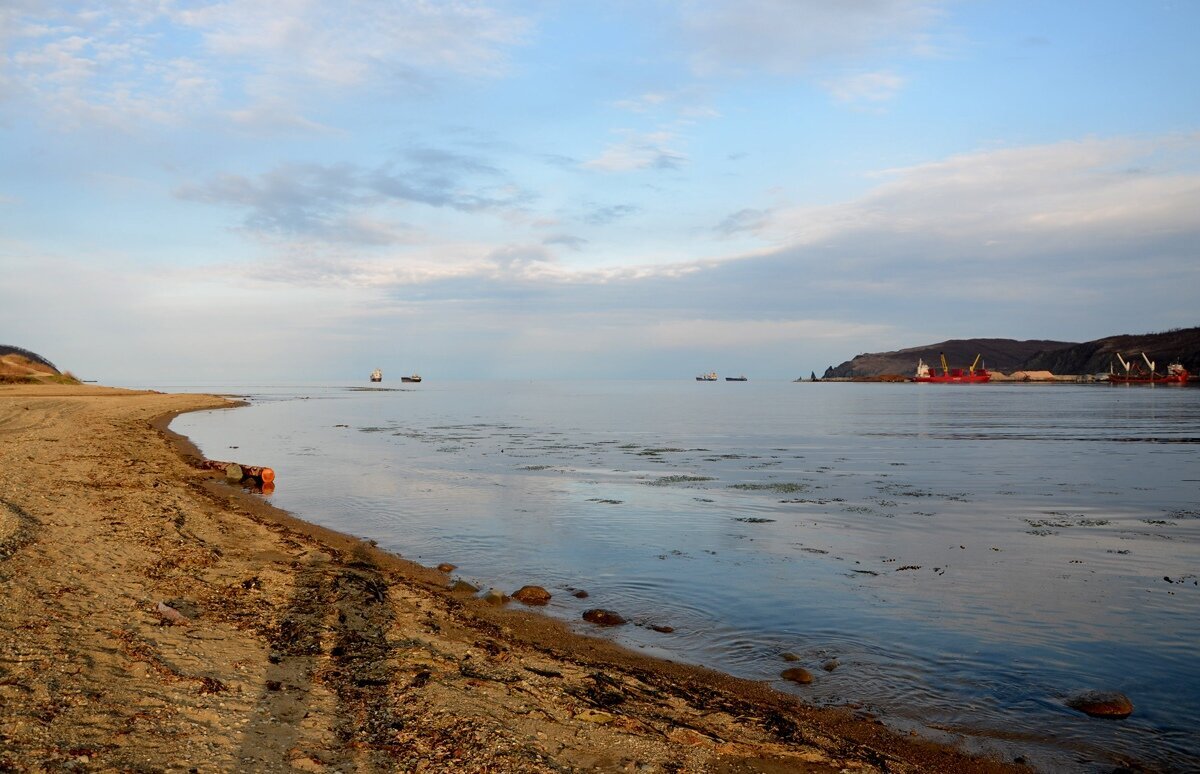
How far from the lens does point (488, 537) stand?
17312 mm

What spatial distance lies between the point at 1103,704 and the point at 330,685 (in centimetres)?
848

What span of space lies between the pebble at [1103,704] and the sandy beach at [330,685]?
1.99 metres

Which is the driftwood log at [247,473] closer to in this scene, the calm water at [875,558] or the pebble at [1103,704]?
the calm water at [875,558]

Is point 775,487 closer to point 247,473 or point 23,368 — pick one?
point 247,473

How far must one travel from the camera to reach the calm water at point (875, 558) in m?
8.58

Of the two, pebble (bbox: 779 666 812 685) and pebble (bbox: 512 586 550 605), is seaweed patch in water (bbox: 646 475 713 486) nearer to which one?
pebble (bbox: 512 586 550 605)

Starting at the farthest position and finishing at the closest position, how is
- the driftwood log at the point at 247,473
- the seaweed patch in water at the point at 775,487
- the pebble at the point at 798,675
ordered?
the seaweed patch in water at the point at 775,487
the driftwood log at the point at 247,473
the pebble at the point at 798,675

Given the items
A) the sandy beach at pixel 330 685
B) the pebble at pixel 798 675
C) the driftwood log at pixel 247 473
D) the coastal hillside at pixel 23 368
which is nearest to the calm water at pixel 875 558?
the pebble at pixel 798 675

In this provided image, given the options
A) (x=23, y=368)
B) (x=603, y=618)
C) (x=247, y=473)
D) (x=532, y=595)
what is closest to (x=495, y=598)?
(x=532, y=595)

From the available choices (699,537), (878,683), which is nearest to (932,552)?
(699,537)

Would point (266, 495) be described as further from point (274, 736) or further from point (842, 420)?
point (842, 420)

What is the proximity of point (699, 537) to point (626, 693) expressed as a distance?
32.3ft

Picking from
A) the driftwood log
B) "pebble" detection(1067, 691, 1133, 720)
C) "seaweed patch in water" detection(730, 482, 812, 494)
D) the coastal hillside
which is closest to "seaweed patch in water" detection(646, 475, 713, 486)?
"seaweed patch in water" detection(730, 482, 812, 494)

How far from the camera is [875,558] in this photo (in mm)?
15234
